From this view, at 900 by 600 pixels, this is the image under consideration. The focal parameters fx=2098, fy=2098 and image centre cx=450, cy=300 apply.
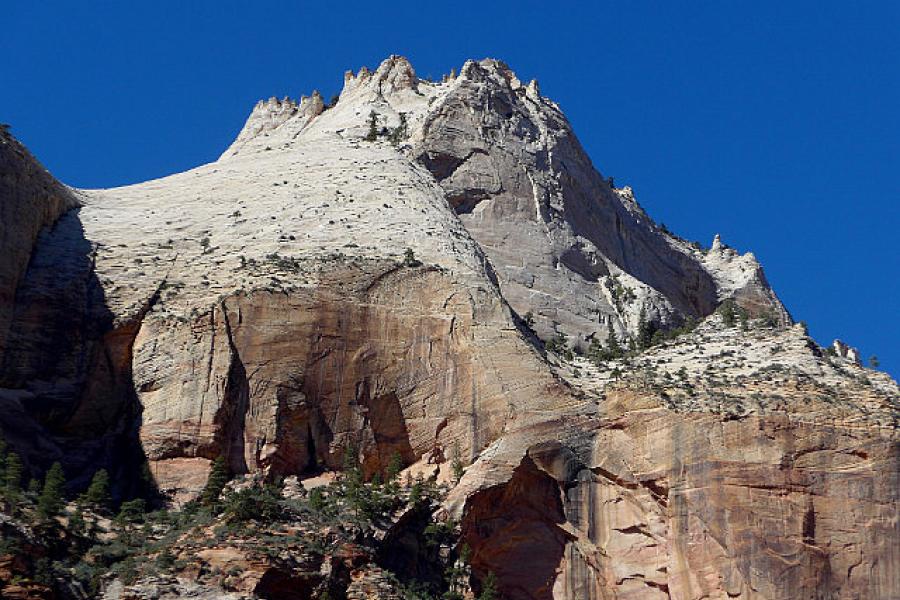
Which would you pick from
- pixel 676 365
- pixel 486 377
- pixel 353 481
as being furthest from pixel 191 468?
pixel 676 365

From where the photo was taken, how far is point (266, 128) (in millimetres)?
111250

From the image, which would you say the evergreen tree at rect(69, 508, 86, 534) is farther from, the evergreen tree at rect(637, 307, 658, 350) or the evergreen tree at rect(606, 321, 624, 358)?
the evergreen tree at rect(637, 307, 658, 350)

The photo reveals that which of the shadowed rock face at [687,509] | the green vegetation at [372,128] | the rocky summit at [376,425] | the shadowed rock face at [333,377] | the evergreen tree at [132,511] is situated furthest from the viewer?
the green vegetation at [372,128]

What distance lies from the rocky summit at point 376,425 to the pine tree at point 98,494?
0.54 ft

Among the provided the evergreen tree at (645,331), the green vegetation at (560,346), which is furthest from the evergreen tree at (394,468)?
the evergreen tree at (645,331)

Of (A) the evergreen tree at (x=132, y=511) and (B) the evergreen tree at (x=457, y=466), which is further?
(B) the evergreen tree at (x=457, y=466)

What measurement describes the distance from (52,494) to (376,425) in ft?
42.5

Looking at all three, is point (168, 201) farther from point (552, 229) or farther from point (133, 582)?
point (133, 582)

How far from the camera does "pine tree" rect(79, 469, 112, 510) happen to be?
69.8 m

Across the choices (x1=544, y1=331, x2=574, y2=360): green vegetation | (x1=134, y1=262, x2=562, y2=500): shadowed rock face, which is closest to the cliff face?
(x1=134, y1=262, x2=562, y2=500): shadowed rock face

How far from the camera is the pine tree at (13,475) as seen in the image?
66.2m

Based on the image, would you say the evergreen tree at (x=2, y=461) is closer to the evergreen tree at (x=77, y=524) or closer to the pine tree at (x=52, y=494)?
the pine tree at (x=52, y=494)

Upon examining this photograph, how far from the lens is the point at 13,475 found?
67875mm

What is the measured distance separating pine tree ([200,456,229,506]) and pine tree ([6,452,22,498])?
20.1ft
